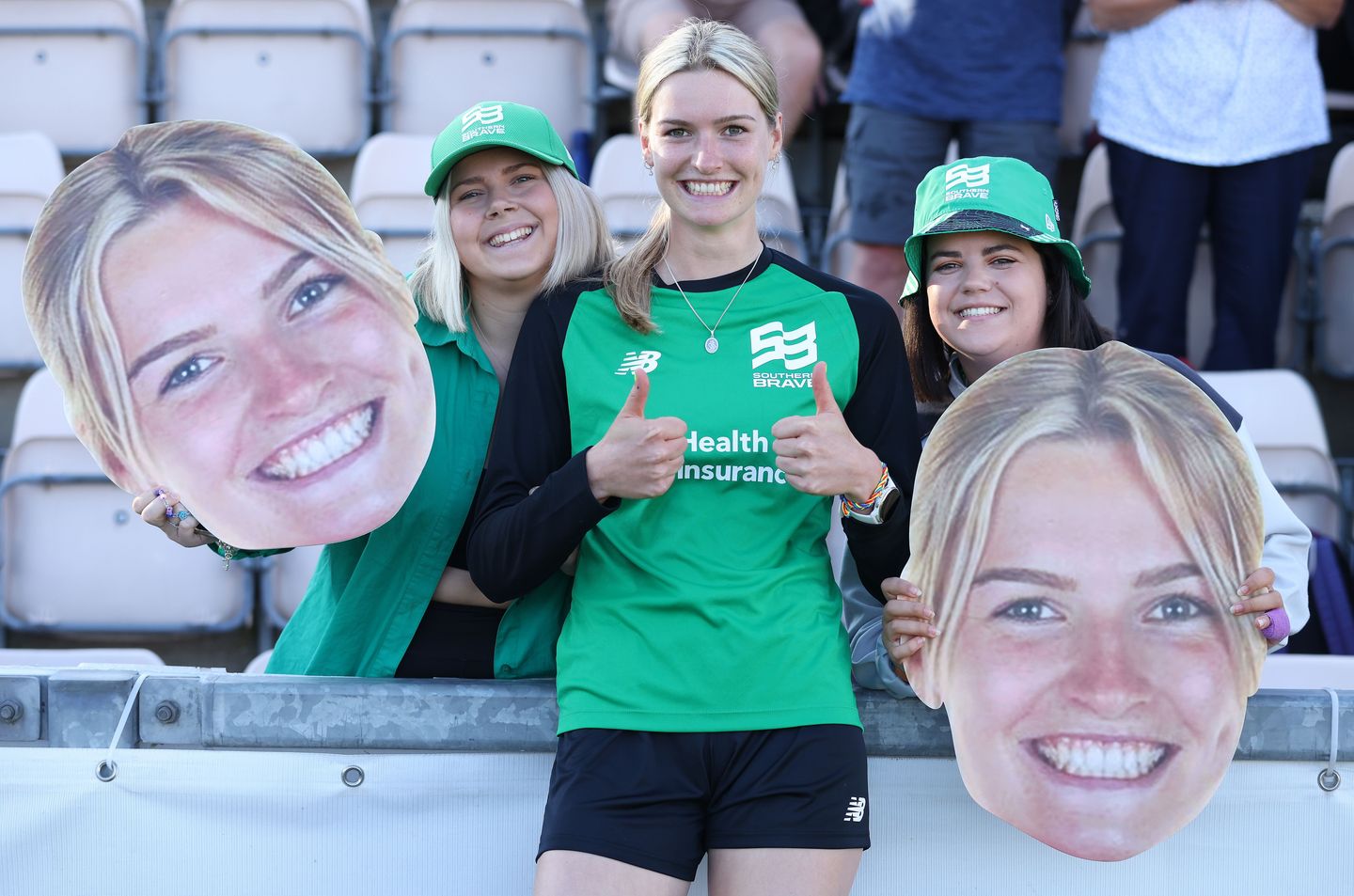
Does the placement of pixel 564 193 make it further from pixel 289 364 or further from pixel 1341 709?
pixel 1341 709

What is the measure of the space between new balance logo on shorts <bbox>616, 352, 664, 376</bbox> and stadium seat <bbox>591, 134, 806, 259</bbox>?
2.00m

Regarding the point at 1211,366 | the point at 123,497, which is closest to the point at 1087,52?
the point at 1211,366

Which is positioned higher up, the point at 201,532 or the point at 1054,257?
the point at 1054,257

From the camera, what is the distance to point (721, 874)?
167cm

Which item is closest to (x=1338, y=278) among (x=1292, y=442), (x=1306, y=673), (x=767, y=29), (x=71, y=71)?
(x=1292, y=442)

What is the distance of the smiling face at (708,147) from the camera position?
6.14 feet

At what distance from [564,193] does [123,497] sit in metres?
1.76

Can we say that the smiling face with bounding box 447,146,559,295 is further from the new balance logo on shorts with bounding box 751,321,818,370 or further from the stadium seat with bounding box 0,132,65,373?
the stadium seat with bounding box 0,132,65,373

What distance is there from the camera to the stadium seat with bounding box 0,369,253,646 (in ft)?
11.1

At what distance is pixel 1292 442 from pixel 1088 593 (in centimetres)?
180

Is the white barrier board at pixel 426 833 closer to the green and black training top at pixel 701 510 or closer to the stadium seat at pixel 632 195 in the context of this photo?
the green and black training top at pixel 701 510

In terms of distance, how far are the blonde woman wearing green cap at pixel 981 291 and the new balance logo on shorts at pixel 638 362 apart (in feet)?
1.45

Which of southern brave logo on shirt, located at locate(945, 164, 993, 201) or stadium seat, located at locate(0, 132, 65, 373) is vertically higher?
southern brave logo on shirt, located at locate(945, 164, 993, 201)

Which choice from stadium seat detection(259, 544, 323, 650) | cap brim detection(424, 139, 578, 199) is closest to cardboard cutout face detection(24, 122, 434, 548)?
cap brim detection(424, 139, 578, 199)
